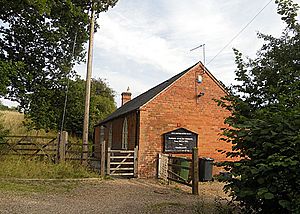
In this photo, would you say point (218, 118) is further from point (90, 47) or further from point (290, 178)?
point (290, 178)

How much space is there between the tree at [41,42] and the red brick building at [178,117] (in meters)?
5.73

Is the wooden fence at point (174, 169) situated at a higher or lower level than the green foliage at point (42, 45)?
lower

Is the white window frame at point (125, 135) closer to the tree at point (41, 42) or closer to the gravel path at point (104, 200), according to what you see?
the tree at point (41, 42)

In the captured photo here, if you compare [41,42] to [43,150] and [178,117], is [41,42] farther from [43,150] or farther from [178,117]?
[178,117]

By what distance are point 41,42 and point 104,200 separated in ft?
44.8

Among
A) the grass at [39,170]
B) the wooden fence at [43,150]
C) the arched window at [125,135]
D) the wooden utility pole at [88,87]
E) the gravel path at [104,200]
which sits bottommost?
the gravel path at [104,200]

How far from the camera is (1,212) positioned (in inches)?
291

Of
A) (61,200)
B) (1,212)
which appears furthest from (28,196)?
(1,212)

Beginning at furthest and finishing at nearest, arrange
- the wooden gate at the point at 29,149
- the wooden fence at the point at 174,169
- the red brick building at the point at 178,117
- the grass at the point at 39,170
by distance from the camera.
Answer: the red brick building at the point at 178,117 < the wooden gate at the point at 29,149 < the wooden fence at the point at 174,169 < the grass at the point at 39,170

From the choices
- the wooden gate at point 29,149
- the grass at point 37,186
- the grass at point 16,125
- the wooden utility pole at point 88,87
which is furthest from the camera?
the grass at point 16,125

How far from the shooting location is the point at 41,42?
20562 millimetres

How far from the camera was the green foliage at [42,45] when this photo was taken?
19.1m

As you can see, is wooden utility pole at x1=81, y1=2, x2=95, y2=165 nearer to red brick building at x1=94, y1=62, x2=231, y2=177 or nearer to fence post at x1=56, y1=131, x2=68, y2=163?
fence post at x1=56, y1=131, x2=68, y2=163

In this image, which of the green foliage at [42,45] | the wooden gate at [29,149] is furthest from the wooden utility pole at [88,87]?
the wooden gate at [29,149]
